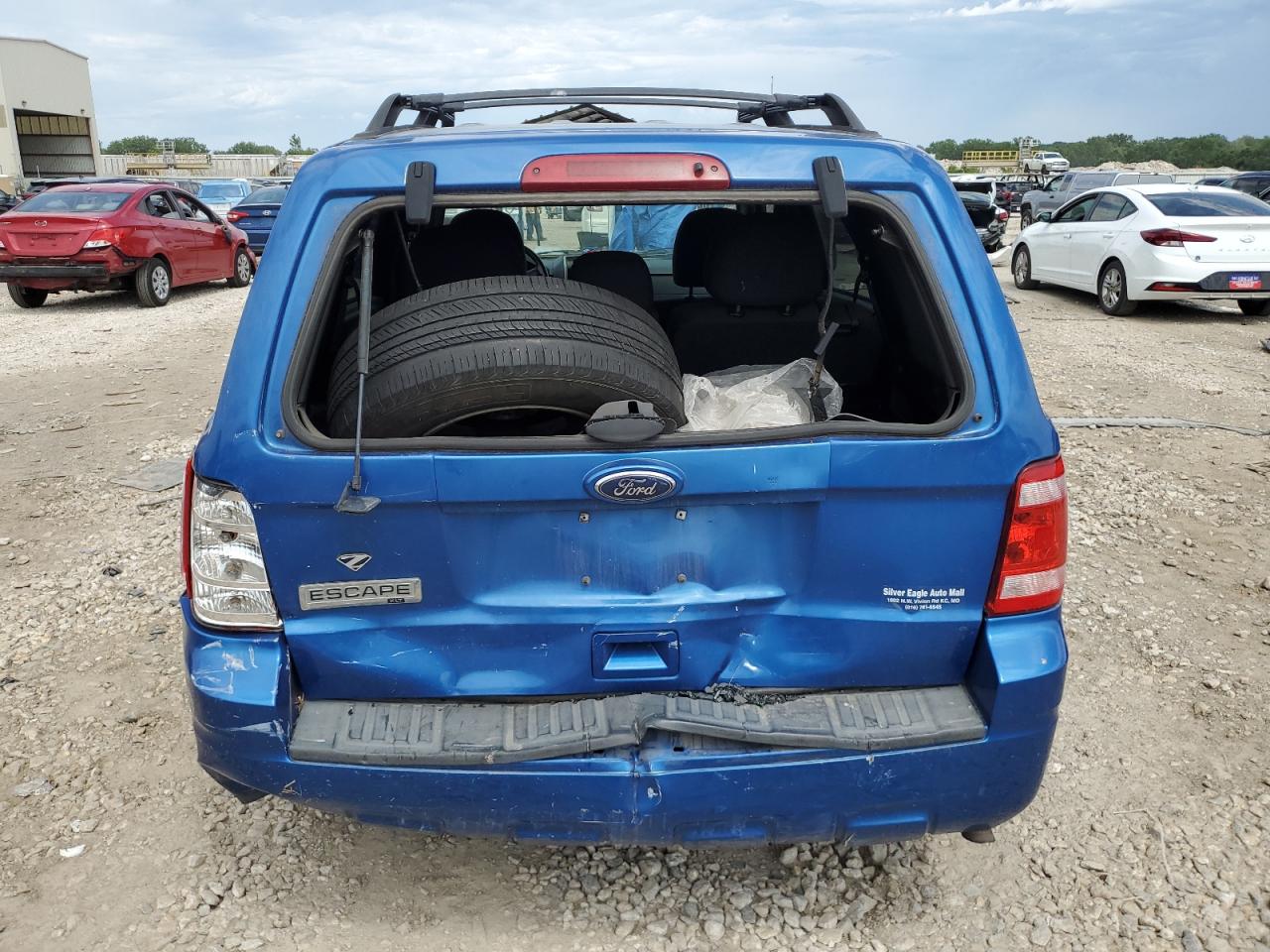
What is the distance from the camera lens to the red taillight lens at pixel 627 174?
6.66 ft

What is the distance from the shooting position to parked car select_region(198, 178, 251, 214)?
2636cm

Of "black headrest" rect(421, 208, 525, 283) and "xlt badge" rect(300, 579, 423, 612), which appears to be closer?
"xlt badge" rect(300, 579, 423, 612)

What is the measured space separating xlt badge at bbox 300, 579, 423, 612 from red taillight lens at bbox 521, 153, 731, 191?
2.83ft

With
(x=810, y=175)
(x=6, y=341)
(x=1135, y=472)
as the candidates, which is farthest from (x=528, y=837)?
(x=6, y=341)

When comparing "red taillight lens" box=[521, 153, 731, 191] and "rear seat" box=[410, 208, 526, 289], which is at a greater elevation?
"red taillight lens" box=[521, 153, 731, 191]

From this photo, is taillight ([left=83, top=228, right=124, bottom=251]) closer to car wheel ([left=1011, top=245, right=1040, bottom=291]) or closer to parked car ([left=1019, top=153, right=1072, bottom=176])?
car wheel ([left=1011, top=245, right=1040, bottom=291])

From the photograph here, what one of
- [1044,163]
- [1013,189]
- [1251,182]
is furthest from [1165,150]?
[1251,182]

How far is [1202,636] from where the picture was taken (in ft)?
13.4

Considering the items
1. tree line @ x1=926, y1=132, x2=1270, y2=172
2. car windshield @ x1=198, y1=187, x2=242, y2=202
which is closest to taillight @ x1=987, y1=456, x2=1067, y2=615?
car windshield @ x1=198, y1=187, x2=242, y2=202

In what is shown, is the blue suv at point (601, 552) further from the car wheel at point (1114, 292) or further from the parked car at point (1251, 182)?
the parked car at point (1251, 182)

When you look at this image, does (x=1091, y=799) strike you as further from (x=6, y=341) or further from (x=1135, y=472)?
(x=6, y=341)

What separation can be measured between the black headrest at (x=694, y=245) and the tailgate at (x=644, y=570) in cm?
142

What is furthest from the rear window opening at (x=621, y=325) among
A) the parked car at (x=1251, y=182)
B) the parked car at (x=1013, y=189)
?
the parked car at (x=1013, y=189)

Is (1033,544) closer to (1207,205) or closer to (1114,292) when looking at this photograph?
(1114,292)
